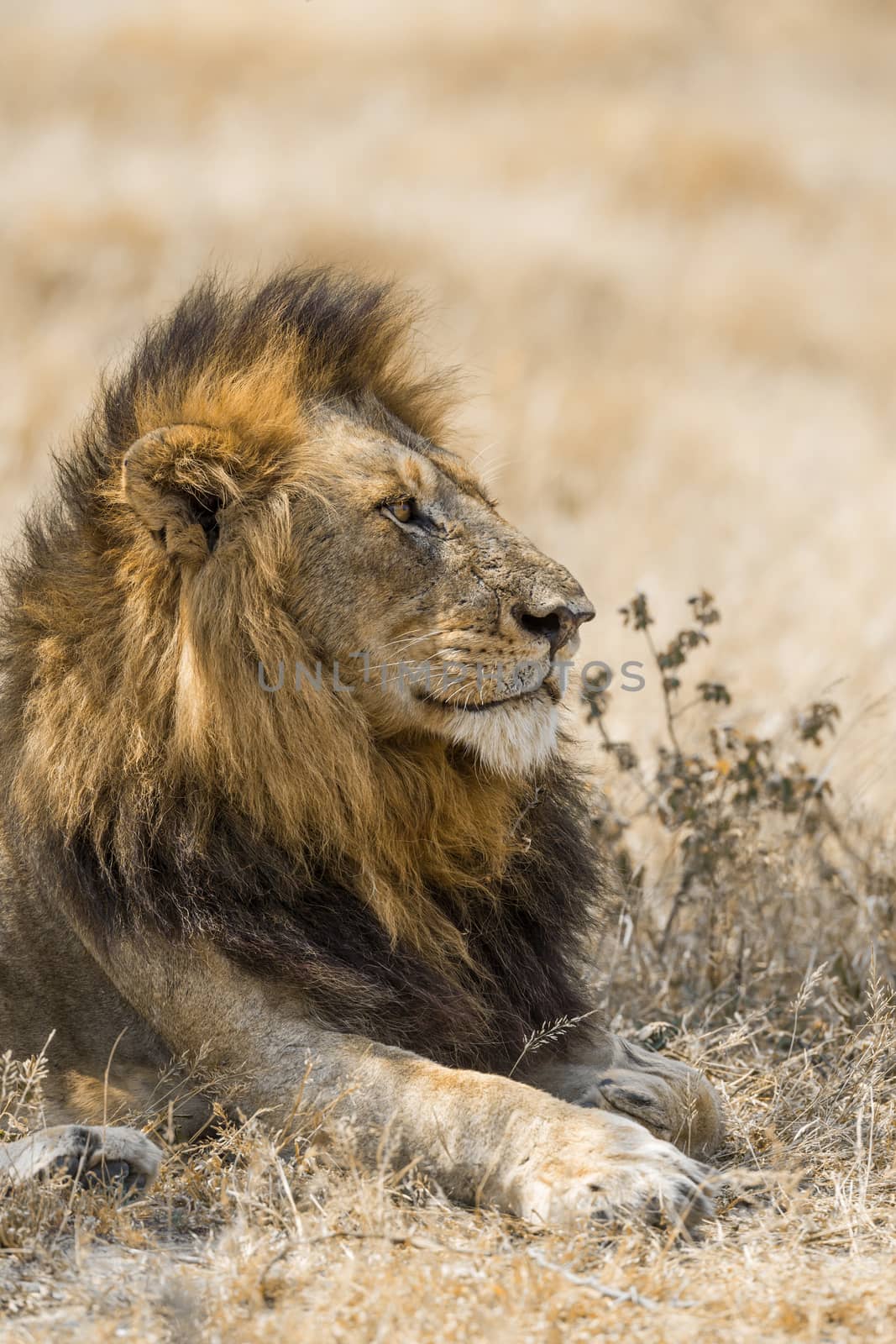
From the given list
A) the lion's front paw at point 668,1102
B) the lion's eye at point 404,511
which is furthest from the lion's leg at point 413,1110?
the lion's eye at point 404,511

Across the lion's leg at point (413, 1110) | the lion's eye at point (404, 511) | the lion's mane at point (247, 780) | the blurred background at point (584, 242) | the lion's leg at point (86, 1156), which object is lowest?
the lion's leg at point (86, 1156)

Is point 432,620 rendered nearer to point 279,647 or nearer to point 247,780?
point 279,647

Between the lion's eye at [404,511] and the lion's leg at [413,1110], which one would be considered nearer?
the lion's leg at [413,1110]

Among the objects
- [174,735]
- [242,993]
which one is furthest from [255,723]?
[242,993]

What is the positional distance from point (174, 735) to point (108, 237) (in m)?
12.3

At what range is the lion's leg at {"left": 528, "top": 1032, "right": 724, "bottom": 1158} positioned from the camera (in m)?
3.81

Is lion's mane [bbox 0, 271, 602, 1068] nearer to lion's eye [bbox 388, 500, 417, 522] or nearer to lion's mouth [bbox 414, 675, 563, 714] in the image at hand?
lion's mouth [bbox 414, 675, 563, 714]

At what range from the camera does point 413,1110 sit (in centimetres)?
341

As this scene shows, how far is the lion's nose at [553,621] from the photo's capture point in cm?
376

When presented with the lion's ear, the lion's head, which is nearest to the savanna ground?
the lion's head

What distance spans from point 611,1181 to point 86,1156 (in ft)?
3.42

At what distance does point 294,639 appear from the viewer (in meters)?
3.71

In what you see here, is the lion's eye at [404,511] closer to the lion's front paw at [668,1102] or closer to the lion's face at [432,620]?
the lion's face at [432,620]

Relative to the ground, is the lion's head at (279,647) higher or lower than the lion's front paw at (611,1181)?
higher
